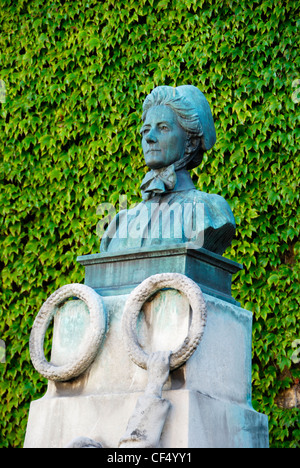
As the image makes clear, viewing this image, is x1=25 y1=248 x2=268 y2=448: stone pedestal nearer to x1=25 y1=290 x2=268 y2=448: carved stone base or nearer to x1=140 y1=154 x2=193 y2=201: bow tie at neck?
x1=25 y1=290 x2=268 y2=448: carved stone base

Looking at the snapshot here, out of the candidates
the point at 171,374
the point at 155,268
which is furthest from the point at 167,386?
the point at 155,268

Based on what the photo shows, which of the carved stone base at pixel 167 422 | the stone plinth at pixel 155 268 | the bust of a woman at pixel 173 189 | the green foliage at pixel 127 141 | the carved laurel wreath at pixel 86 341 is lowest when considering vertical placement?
the carved stone base at pixel 167 422

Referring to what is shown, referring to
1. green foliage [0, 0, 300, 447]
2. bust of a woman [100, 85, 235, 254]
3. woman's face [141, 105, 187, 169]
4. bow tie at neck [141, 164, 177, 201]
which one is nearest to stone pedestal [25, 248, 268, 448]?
bust of a woman [100, 85, 235, 254]

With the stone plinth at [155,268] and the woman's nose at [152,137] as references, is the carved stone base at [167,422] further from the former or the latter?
the woman's nose at [152,137]

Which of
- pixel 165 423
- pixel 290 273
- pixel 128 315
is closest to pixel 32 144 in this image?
pixel 290 273

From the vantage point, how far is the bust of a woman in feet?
14.4

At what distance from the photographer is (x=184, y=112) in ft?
15.2

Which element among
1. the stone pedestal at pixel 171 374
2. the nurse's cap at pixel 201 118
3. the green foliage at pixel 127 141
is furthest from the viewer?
the green foliage at pixel 127 141

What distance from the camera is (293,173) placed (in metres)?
6.41

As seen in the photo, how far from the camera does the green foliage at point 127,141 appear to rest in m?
6.37

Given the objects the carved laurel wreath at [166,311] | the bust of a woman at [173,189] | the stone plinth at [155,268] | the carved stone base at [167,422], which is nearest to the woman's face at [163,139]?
the bust of a woman at [173,189]

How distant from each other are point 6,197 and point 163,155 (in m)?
3.30

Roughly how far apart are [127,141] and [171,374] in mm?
3586

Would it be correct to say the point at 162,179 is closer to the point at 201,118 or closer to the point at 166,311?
the point at 201,118
